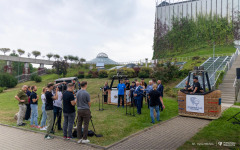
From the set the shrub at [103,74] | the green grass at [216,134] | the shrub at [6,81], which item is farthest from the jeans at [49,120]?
the shrub at [6,81]

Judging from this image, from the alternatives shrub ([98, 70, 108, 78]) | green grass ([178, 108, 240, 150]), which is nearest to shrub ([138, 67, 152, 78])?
shrub ([98, 70, 108, 78])

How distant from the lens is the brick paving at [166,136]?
576cm

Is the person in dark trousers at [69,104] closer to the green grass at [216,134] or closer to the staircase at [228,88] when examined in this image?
the green grass at [216,134]

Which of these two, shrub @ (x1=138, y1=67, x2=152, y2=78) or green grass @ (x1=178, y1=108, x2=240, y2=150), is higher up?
shrub @ (x1=138, y1=67, x2=152, y2=78)

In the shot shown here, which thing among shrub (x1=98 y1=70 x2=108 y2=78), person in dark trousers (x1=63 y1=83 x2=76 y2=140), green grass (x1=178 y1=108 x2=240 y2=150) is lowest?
green grass (x1=178 y1=108 x2=240 y2=150)

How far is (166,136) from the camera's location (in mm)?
6688

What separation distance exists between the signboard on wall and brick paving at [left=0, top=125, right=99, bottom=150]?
241 inches

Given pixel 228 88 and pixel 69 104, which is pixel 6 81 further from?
pixel 228 88

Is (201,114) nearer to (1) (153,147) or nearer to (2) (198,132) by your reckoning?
(2) (198,132)

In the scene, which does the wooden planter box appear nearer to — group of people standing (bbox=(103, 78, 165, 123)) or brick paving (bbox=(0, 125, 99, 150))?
group of people standing (bbox=(103, 78, 165, 123))

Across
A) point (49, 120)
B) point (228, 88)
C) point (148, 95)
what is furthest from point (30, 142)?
point (228, 88)

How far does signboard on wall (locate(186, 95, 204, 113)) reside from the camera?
9320 millimetres

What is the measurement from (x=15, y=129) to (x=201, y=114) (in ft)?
28.7

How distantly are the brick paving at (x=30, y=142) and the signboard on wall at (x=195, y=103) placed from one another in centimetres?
611
